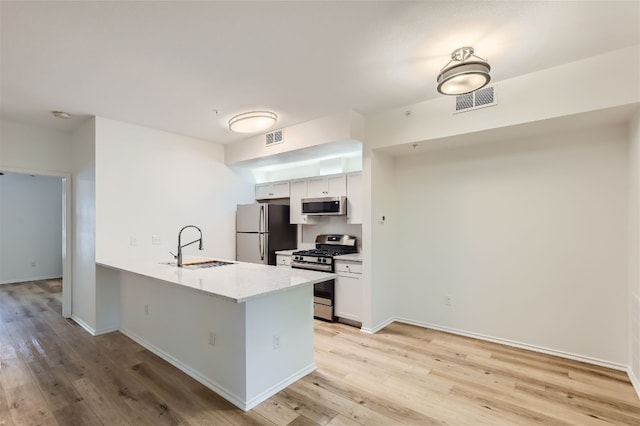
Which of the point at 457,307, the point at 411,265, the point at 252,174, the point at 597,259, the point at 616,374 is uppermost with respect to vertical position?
the point at 252,174

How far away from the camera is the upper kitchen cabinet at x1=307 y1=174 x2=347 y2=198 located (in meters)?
4.46

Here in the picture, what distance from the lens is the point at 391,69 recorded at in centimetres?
268

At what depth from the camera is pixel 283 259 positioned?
486 centimetres

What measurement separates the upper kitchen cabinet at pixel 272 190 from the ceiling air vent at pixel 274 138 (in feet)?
2.71

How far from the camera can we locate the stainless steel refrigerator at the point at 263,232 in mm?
4902

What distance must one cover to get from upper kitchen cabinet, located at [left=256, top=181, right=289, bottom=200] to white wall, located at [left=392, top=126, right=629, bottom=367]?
1.87 metres

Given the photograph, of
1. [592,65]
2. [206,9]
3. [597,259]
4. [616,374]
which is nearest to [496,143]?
[592,65]

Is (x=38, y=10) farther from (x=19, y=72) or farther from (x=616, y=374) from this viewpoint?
(x=616, y=374)

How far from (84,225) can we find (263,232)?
2.35 m

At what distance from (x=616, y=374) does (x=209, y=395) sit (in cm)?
350

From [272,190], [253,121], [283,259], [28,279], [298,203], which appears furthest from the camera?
[28,279]

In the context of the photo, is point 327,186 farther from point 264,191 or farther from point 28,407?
point 28,407

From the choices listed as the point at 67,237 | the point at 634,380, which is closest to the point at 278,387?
the point at 634,380

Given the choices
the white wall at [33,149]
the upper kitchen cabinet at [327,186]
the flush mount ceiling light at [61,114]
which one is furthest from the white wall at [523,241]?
the white wall at [33,149]
